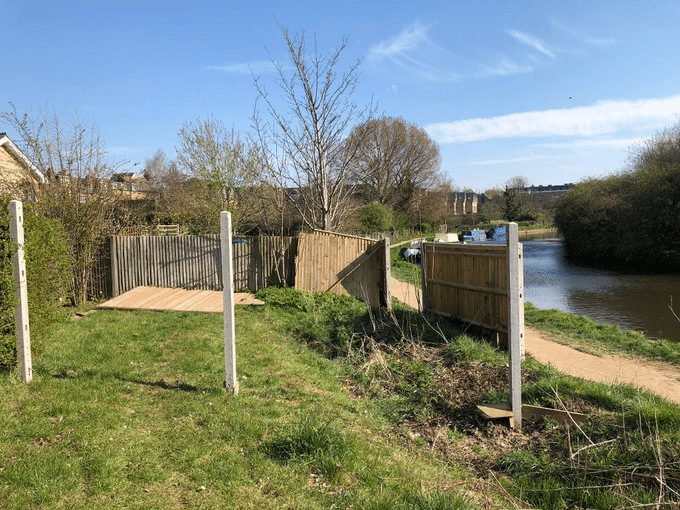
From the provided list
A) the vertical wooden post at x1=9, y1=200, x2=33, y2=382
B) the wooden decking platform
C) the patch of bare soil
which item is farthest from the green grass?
the vertical wooden post at x1=9, y1=200, x2=33, y2=382

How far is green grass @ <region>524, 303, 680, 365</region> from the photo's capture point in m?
10.5

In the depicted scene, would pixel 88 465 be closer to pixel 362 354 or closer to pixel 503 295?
pixel 362 354

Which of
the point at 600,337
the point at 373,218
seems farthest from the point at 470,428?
the point at 373,218

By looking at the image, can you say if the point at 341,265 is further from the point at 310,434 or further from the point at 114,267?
the point at 310,434

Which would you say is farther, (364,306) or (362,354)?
(364,306)

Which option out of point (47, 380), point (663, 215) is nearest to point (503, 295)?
point (47, 380)

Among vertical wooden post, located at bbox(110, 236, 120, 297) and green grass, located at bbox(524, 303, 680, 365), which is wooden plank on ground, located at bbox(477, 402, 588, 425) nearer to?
green grass, located at bbox(524, 303, 680, 365)

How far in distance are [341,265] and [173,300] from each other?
4.25 meters

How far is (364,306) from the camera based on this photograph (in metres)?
12.6

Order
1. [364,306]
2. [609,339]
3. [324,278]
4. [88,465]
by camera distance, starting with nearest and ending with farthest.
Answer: [88,465]
[609,339]
[364,306]
[324,278]

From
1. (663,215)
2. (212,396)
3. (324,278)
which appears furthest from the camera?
(663,215)

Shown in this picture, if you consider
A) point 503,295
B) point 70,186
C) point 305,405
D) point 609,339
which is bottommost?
point 609,339

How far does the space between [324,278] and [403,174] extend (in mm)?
43026

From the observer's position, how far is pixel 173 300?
1212 centimetres
